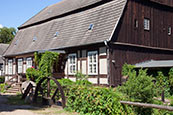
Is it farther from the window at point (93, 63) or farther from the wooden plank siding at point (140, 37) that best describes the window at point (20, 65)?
the wooden plank siding at point (140, 37)

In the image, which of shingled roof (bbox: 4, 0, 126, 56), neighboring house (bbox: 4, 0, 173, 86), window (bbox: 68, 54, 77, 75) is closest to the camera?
neighboring house (bbox: 4, 0, 173, 86)

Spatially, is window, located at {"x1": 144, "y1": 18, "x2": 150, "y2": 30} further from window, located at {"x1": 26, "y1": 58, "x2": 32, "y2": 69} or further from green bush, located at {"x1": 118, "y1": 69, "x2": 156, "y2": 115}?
window, located at {"x1": 26, "y1": 58, "x2": 32, "y2": 69}

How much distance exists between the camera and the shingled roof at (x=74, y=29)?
17141 millimetres

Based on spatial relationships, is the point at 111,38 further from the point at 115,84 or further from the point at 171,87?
the point at 171,87

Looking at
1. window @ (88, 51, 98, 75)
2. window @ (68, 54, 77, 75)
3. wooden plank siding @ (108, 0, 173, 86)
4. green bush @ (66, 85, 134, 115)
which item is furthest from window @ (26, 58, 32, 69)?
green bush @ (66, 85, 134, 115)

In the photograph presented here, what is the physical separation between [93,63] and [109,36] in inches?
104

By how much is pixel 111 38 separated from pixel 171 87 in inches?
213

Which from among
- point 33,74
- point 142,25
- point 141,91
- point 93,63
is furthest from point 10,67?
point 141,91

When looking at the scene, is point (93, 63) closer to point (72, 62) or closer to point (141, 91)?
point (72, 62)

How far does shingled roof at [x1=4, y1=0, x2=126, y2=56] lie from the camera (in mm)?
17141

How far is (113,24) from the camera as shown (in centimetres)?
1659

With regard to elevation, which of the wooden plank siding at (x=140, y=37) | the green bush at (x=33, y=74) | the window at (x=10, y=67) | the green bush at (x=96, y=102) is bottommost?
the green bush at (x=96, y=102)

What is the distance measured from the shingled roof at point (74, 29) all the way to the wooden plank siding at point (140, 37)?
0.82 meters

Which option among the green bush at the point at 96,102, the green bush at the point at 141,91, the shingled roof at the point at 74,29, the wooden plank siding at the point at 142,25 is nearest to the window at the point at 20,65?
the shingled roof at the point at 74,29
